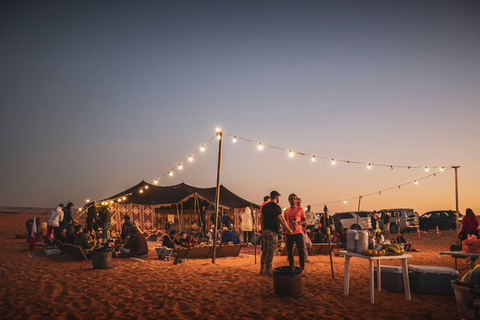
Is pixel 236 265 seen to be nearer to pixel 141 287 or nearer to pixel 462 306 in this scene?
pixel 141 287

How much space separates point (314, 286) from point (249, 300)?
5.41 feet

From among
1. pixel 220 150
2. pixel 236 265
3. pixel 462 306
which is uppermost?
pixel 220 150

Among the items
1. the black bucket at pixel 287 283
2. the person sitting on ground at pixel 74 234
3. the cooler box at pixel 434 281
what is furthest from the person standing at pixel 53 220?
the cooler box at pixel 434 281

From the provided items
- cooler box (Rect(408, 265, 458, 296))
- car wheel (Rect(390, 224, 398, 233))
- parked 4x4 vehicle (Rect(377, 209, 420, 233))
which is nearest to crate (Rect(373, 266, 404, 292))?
cooler box (Rect(408, 265, 458, 296))

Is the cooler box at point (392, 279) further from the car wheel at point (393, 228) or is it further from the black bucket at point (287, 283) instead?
the car wheel at point (393, 228)

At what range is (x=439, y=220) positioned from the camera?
906 inches

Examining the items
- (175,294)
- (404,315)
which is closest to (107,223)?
(175,294)

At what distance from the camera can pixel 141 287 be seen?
20.7ft

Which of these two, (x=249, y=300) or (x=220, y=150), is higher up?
(x=220, y=150)

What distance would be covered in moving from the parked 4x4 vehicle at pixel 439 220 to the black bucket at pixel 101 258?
22.8 meters

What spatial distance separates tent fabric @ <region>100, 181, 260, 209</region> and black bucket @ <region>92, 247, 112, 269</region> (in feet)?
34.4

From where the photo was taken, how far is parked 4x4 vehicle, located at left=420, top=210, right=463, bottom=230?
74.3 feet

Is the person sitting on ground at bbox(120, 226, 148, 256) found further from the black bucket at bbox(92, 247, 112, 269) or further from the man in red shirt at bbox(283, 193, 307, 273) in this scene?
the man in red shirt at bbox(283, 193, 307, 273)

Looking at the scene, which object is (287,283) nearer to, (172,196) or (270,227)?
(270,227)
